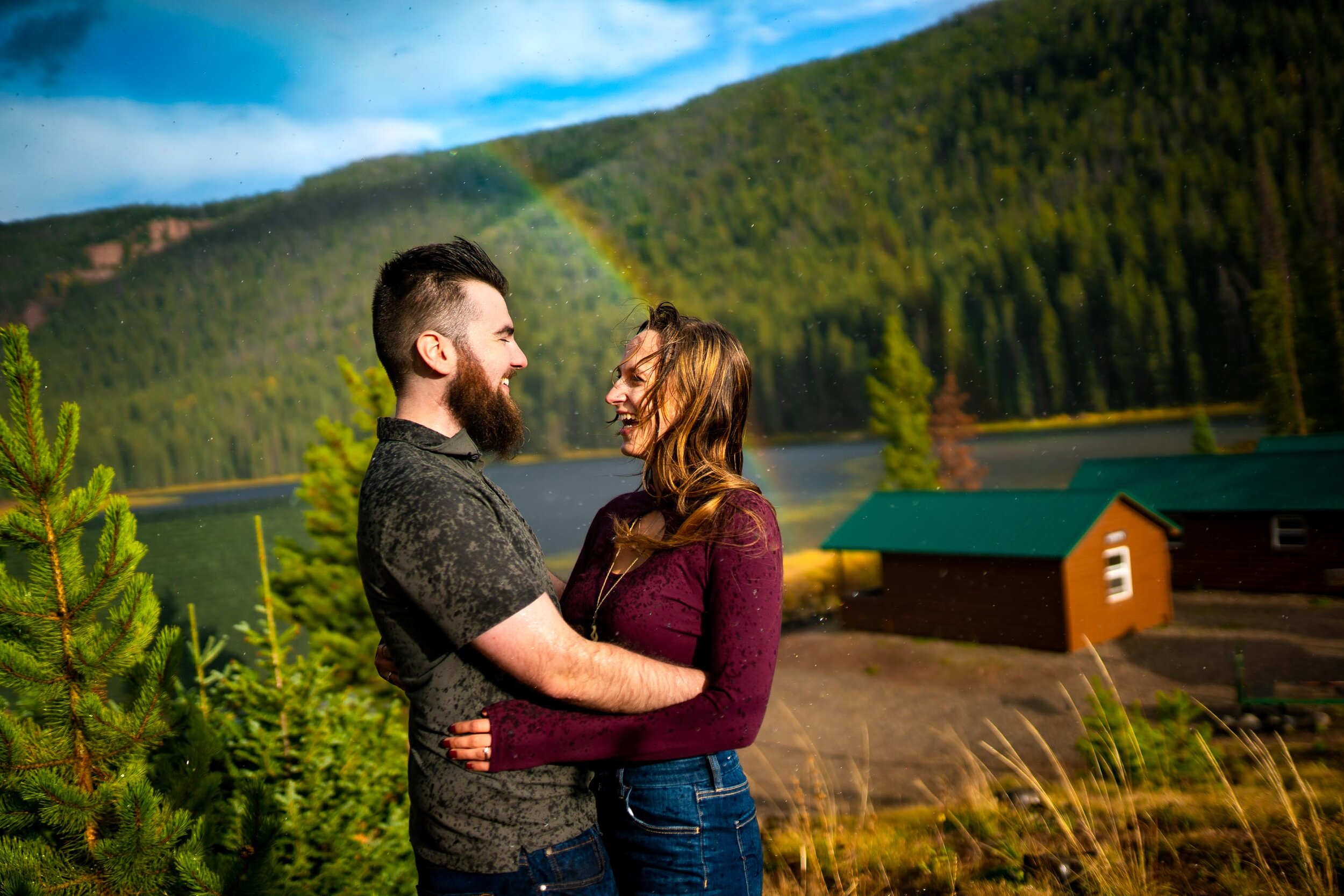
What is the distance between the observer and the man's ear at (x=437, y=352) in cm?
175

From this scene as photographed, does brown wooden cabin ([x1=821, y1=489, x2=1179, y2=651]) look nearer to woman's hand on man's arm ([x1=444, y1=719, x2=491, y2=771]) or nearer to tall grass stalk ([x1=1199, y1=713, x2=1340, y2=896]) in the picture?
tall grass stalk ([x1=1199, y1=713, x2=1340, y2=896])

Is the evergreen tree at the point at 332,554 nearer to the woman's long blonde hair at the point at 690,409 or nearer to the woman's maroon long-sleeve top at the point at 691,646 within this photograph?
the woman's long blonde hair at the point at 690,409

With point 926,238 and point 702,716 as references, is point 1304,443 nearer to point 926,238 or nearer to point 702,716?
point 702,716

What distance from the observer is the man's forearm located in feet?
4.75

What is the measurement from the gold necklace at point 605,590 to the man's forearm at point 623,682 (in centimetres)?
21

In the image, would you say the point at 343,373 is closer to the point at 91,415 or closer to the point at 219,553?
the point at 219,553

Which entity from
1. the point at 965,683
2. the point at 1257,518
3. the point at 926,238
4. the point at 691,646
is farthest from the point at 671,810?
the point at 926,238

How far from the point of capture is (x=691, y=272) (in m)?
61.6

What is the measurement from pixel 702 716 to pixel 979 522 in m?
10.6

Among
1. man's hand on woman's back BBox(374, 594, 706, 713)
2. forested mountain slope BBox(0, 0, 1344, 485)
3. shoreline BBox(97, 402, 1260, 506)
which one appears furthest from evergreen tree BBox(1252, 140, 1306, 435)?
man's hand on woman's back BBox(374, 594, 706, 713)

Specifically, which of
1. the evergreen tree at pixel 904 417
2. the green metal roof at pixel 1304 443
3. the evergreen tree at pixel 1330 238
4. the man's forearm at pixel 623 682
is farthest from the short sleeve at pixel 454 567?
the evergreen tree at pixel 904 417

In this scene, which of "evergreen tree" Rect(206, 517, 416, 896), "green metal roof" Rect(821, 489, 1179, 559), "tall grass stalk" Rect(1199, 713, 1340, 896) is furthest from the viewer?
"green metal roof" Rect(821, 489, 1179, 559)

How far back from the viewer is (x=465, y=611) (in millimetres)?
1418

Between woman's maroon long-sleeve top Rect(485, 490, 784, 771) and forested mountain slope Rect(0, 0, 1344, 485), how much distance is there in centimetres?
97
